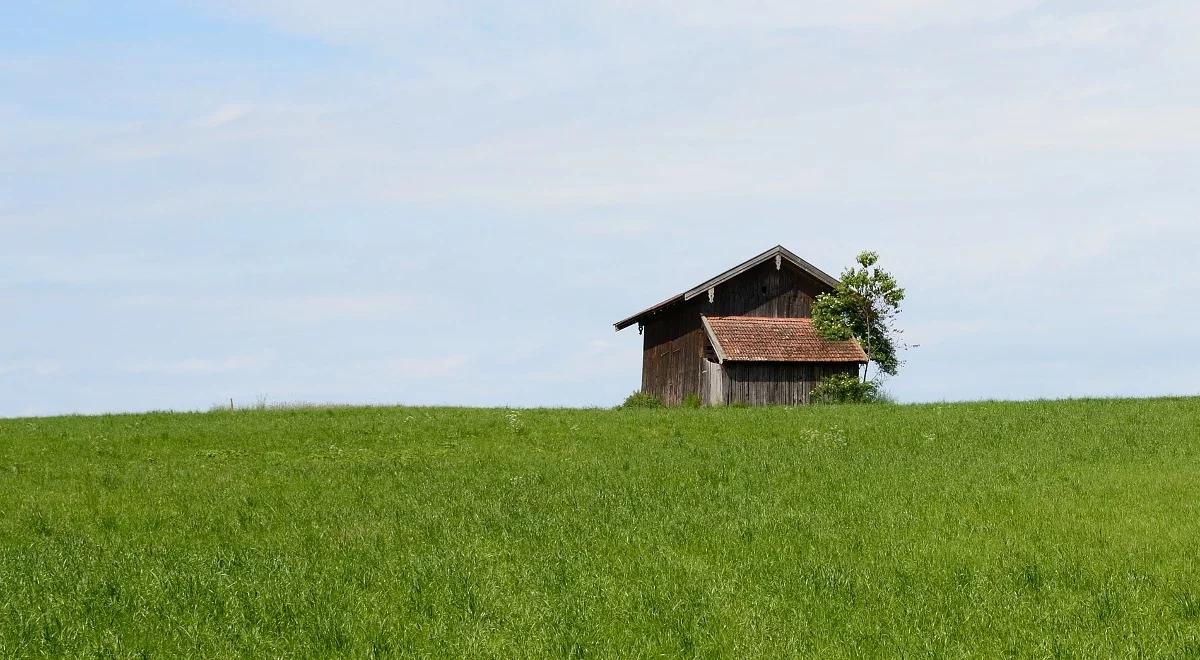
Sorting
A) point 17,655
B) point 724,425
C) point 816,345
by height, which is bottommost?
point 17,655

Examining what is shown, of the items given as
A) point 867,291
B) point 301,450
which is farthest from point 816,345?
point 301,450

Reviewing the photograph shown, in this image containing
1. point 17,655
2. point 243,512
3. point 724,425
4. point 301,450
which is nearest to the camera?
point 17,655

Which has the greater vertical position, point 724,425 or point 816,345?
point 816,345

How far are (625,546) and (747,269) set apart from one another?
3817cm

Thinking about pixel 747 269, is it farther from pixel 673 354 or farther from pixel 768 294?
pixel 673 354

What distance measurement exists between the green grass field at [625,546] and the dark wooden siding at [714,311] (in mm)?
21725

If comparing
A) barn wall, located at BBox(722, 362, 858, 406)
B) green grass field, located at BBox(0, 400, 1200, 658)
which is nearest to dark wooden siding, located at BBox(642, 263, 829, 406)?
barn wall, located at BBox(722, 362, 858, 406)

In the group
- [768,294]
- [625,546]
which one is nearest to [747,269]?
[768,294]

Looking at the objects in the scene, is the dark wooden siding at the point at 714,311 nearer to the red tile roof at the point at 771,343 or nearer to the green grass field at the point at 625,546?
the red tile roof at the point at 771,343

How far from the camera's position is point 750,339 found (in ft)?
167

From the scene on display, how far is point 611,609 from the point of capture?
1172 centimetres

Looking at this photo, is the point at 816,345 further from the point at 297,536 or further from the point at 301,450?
the point at 297,536

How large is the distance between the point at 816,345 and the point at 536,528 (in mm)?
36418

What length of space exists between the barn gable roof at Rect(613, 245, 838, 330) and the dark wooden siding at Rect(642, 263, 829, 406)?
63 cm
